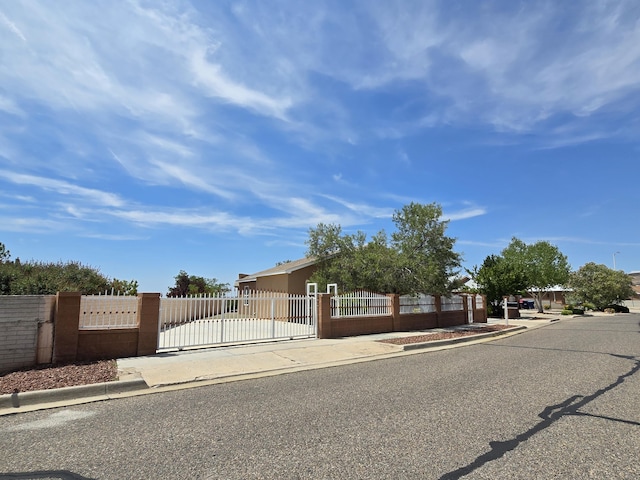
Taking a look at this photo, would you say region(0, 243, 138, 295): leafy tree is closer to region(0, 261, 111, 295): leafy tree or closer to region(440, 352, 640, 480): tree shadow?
region(0, 261, 111, 295): leafy tree

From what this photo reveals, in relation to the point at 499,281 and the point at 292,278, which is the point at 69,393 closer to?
the point at 292,278

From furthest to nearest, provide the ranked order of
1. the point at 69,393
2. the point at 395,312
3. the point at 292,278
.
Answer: the point at 292,278 → the point at 395,312 → the point at 69,393

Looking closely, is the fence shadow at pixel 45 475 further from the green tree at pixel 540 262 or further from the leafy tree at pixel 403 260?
the green tree at pixel 540 262

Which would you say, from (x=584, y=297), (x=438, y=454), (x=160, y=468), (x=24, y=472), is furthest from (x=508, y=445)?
(x=584, y=297)

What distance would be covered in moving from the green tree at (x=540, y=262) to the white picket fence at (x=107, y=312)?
41761mm

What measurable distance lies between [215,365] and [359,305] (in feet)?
25.7

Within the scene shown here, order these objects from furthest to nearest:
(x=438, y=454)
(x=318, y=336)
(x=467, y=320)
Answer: (x=467, y=320) < (x=318, y=336) < (x=438, y=454)

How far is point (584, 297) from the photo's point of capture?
52.4 metres

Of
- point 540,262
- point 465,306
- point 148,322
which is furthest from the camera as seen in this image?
point 540,262

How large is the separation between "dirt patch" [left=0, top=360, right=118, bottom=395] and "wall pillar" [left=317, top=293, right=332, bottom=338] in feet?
23.8

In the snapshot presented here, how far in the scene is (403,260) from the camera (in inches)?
752

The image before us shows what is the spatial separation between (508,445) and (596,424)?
168 centimetres

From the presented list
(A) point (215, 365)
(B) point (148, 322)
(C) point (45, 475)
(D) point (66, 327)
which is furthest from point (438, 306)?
(C) point (45, 475)

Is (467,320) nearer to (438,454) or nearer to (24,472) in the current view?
(438,454)
